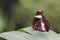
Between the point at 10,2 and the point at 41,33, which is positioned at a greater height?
the point at 10,2

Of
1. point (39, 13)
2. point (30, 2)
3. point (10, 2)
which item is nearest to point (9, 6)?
point (10, 2)

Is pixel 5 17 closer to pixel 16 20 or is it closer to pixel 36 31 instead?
pixel 16 20

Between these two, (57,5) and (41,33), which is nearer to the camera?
(41,33)

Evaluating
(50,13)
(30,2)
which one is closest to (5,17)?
(30,2)

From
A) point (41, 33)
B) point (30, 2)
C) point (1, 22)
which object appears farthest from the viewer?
point (30, 2)

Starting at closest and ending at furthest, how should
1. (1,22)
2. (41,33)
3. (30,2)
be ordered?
(41,33), (1,22), (30,2)

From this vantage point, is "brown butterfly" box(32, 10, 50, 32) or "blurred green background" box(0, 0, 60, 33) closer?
"brown butterfly" box(32, 10, 50, 32)

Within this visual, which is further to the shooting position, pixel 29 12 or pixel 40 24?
pixel 29 12

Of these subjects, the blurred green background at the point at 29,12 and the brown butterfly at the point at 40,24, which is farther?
the blurred green background at the point at 29,12
